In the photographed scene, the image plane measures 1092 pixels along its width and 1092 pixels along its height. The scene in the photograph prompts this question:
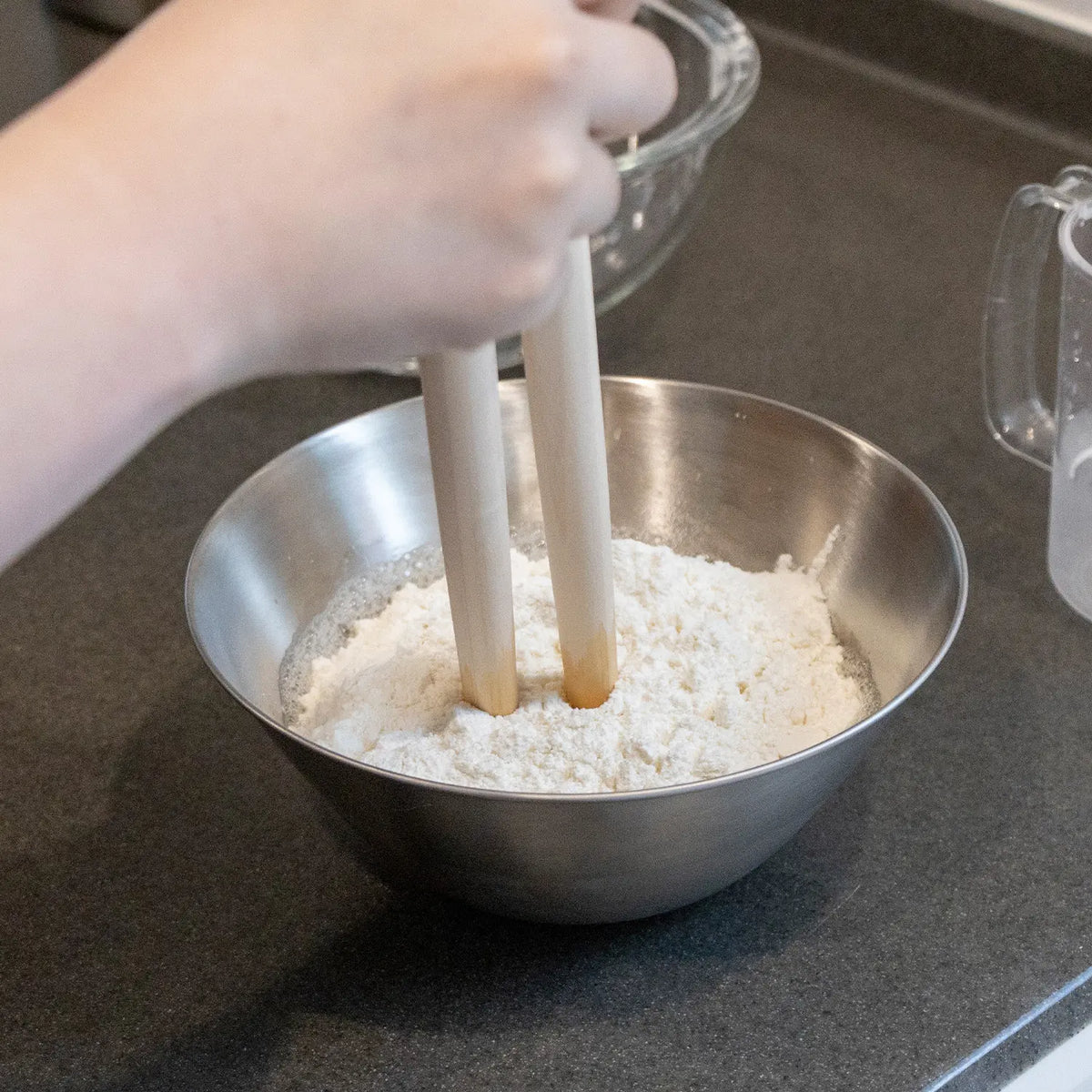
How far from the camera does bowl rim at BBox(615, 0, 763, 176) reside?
83cm

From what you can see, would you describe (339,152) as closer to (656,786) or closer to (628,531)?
(656,786)

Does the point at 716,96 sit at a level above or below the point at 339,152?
below

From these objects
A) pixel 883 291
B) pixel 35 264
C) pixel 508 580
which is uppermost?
pixel 35 264

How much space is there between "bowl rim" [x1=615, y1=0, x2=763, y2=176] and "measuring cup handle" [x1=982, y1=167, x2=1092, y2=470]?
20 cm

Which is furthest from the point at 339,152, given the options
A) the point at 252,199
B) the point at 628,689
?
the point at 628,689

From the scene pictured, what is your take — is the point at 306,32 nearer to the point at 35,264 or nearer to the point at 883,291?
the point at 35,264

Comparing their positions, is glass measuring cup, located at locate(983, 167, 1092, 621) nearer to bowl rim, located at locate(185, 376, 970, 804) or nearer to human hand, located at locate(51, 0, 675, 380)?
bowl rim, located at locate(185, 376, 970, 804)

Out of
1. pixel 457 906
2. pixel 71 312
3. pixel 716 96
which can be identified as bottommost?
pixel 457 906

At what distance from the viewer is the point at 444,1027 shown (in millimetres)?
553

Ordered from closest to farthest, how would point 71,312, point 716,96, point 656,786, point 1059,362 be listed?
point 71,312
point 656,786
point 1059,362
point 716,96

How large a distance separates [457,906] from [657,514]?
0.26m

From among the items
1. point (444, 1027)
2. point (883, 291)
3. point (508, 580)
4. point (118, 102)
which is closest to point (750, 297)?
point (883, 291)

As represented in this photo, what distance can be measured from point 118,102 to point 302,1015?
0.39 m

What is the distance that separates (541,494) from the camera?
1.90 ft
